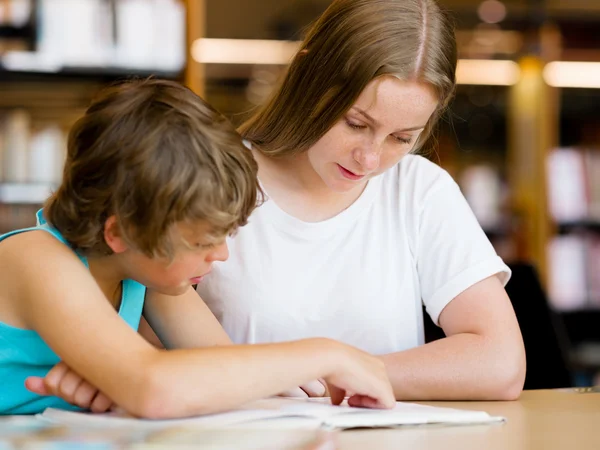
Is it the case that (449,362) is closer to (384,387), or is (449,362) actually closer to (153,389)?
(384,387)

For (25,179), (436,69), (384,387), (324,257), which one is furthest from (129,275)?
(25,179)

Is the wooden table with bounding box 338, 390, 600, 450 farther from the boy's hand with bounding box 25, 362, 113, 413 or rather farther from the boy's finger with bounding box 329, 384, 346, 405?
the boy's hand with bounding box 25, 362, 113, 413

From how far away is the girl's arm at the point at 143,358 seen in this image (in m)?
0.98

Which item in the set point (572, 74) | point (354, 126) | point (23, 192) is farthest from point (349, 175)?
point (572, 74)

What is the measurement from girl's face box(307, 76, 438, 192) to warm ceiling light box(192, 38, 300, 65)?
375cm

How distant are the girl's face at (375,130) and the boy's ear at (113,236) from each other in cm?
43

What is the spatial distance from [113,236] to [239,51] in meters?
4.25

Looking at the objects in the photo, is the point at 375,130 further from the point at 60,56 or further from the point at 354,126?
the point at 60,56

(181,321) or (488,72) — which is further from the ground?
(488,72)

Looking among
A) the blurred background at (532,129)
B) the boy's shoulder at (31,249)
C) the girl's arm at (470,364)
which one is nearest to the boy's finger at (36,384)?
the boy's shoulder at (31,249)

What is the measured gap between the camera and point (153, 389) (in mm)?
973

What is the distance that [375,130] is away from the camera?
4.58 feet

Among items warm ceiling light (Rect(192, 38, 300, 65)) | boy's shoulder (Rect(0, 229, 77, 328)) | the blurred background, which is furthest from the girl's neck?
warm ceiling light (Rect(192, 38, 300, 65))

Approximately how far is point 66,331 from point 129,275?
171mm
